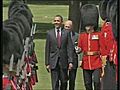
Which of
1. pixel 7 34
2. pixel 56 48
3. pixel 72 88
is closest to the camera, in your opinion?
pixel 7 34

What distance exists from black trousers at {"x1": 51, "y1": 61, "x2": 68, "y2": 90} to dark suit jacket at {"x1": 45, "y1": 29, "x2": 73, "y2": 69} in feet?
0.26

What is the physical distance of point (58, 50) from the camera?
28.5 feet

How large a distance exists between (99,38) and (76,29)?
1.85ft

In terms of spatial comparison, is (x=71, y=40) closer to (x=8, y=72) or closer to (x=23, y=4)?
(x=23, y=4)

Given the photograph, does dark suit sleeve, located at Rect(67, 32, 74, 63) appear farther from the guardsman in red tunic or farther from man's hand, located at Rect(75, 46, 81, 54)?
the guardsman in red tunic

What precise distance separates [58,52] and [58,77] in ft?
1.34

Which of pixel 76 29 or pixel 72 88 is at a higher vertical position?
pixel 76 29

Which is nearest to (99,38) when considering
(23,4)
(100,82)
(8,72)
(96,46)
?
(96,46)

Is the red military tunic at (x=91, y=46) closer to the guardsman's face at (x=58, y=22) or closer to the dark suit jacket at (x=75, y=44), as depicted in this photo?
the dark suit jacket at (x=75, y=44)

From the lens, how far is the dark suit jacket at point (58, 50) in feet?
28.2

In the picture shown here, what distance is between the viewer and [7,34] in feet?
14.6

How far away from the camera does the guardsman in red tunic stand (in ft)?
27.0

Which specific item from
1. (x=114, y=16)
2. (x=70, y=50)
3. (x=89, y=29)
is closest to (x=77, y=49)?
(x=70, y=50)

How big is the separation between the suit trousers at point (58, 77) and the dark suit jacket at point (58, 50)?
75mm
